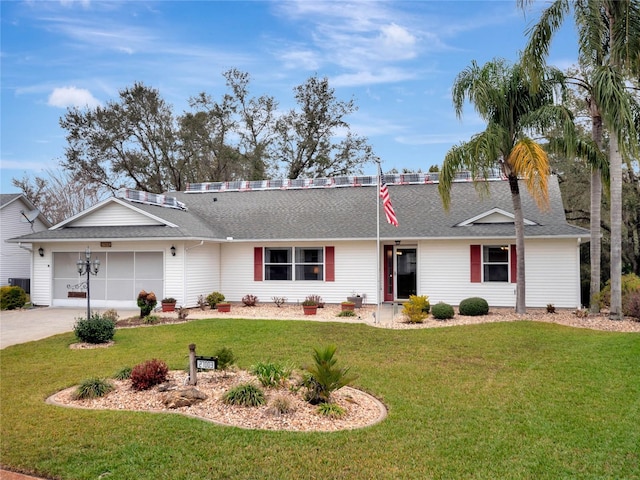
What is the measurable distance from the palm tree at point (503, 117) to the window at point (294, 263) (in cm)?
608

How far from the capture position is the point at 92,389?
22.9 ft

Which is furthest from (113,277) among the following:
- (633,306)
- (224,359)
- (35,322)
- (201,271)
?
(633,306)

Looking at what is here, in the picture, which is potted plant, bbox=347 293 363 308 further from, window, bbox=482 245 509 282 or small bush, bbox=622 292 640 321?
small bush, bbox=622 292 640 321

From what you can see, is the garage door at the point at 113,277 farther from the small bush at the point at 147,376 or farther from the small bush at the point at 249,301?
the small bush at the point at 147,376

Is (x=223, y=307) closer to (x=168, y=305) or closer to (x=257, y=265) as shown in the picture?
(x=168, y=305)

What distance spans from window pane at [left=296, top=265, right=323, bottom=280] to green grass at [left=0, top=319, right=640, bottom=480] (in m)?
8.20

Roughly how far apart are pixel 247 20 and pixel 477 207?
10.8 m

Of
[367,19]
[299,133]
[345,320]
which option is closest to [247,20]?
[367,19]

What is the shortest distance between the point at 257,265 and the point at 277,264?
0.81m

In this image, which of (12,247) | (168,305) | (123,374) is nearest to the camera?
(123,374)

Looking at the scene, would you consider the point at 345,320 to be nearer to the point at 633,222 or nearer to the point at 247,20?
the point at 247,20

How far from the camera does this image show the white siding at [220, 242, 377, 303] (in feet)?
59.5

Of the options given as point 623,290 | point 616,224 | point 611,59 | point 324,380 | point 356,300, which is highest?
point 611,59

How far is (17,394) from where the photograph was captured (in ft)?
24.0
